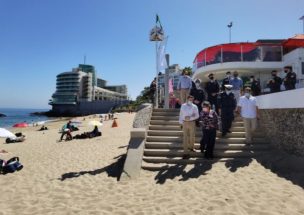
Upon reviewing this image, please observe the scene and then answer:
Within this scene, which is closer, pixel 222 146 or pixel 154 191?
pixel 154 191

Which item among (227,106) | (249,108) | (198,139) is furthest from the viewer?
(198,139)

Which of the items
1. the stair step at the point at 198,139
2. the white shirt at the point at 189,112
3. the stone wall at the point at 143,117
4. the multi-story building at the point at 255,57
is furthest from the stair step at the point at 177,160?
the multi-story building at the point at 255,57

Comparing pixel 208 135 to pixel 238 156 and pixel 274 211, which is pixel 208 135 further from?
pixel 274 211

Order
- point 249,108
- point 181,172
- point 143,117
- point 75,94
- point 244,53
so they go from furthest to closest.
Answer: point 75,94 < point 244,53 < point 143,117 < point 249,108 < point 181,172

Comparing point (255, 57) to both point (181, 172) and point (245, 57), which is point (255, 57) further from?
point (181, 172)

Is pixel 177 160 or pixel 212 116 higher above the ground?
pixel 212 116

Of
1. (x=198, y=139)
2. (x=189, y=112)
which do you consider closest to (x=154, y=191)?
(x=189, y=112)

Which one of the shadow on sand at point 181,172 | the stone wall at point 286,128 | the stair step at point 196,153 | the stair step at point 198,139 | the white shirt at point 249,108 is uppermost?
the white shirt at point 249,108

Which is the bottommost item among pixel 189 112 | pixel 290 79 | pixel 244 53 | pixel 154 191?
pixel 154 191

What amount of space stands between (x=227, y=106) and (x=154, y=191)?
16.0 ft

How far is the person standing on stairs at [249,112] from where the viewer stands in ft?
35.7

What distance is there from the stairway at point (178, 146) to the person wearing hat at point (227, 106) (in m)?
0.37

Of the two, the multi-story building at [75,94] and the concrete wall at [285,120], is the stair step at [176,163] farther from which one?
the multi-story building at [75,94]

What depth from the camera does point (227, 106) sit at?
11430 millimetres
